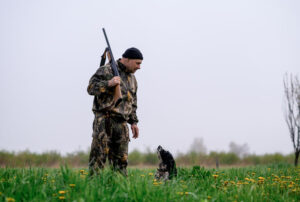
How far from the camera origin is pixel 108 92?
191 inches

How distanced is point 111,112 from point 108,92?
1.08 ft

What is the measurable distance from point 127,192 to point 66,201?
688 millimetres

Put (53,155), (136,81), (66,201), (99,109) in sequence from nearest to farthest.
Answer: (66,201)
(99,109)
(136,81)
(53,155)

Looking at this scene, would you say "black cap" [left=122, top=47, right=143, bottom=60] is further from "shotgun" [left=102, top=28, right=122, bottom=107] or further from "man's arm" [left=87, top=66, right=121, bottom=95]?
"man's arm" [left=87, top=66, right=121, bottom=95]

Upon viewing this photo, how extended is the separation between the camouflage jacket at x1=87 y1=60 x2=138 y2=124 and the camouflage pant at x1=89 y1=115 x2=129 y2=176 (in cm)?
15

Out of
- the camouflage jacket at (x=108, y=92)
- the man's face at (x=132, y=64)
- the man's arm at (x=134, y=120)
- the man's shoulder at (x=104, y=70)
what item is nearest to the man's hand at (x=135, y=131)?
the man's arm at (x=134, y=120)

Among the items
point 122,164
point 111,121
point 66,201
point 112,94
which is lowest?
point 66,201

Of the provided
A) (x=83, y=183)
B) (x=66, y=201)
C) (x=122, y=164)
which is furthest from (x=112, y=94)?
(x=66, y=201)

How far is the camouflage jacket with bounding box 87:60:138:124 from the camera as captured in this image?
4801 millimetres

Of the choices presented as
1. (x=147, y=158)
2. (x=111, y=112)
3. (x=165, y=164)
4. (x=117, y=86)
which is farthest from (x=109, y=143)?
(x=147, y=158)

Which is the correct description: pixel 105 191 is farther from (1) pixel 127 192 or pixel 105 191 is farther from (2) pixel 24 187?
(2) pixel 24 187

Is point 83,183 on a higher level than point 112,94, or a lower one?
lower

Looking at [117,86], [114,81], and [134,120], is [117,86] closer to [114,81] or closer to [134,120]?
[114,81]

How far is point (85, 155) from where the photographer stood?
1573cm
